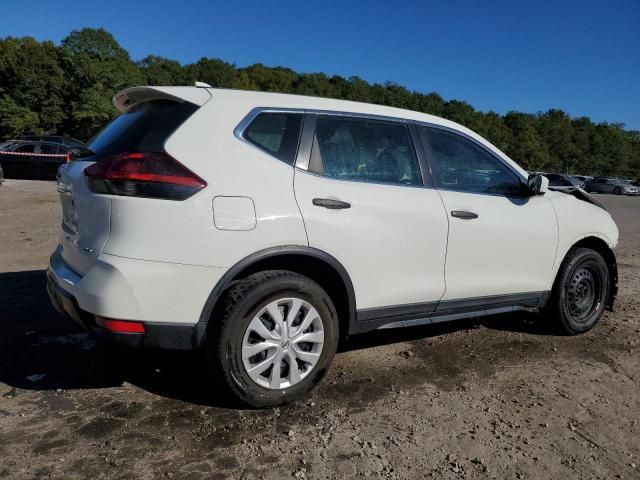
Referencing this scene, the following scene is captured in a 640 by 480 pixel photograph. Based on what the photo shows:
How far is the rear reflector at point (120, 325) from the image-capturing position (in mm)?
2645

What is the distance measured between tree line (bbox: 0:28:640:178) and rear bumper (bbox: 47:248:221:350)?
42530 millimetres

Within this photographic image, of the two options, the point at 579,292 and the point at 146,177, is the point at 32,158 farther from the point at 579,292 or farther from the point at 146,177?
the point at 579,292

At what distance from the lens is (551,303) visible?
4387mm

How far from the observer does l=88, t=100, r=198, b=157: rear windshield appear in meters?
2.78

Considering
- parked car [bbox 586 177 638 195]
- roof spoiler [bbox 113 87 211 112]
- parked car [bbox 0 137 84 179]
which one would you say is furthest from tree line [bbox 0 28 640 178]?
roof spoiler [bbox 113 87 211 112]

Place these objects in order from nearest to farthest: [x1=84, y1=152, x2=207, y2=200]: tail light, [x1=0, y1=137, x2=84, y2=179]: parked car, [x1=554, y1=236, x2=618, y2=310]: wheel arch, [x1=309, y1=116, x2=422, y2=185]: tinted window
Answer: [x1=84, y1=152, x2=207, y2=200]: tail light, [x1=309, y1=116, x2=422, y2=185]: tinted window, [x1=554, y1=236, x2=618, y2=310]: wheel arch, [x1=0, y1=137, x2=84, y2=179]: parked car

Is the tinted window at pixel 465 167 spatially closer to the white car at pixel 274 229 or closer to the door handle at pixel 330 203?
the white car at pixel 274 229

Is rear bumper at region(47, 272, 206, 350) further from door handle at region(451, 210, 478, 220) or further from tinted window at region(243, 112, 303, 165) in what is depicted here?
door handle at region(451, 210, 478, 220)

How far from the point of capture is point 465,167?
3.80 m

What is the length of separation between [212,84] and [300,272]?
64.7 meters

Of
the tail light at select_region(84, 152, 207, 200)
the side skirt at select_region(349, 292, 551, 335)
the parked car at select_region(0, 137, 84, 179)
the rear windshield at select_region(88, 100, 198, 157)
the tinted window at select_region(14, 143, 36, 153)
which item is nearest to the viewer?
the tail light at select_region(84, 152, 207, 200)

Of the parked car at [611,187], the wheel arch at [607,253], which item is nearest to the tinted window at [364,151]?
the wheel arch at [607,253]

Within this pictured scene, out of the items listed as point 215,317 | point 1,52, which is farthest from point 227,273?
point 1,52

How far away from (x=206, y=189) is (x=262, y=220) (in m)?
0.34
